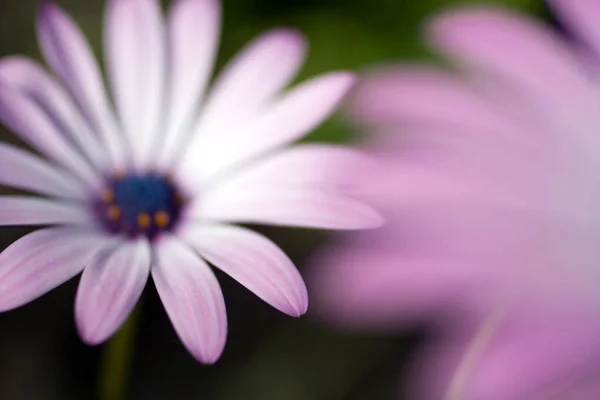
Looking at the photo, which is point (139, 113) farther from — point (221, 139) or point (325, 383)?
point (325, 383)

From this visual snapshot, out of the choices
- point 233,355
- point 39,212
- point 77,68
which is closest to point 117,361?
point 39,212

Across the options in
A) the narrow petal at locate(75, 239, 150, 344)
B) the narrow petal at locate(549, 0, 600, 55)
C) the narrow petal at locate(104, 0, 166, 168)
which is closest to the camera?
the narrow petal at locate(75, 239, 150, 344)

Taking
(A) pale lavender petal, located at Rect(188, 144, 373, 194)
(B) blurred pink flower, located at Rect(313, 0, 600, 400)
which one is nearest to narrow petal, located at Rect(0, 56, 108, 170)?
(A) pale lavender petal, located at Rect(188, 144, 373, 194)

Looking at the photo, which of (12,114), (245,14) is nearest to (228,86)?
(12,114)

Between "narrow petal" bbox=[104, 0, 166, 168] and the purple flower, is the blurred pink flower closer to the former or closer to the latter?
the purple flower

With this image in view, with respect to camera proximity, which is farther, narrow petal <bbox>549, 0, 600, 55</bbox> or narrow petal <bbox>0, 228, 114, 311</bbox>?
narrow petal <bbox>549, 0, 600, 55</bbox>

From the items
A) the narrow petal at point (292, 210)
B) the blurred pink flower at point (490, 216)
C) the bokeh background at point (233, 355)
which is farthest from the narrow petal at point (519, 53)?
the bokeh background at point (233, 355)

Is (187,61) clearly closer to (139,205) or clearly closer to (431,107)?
(139,205)

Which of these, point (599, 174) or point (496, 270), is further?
point (599, 174)
